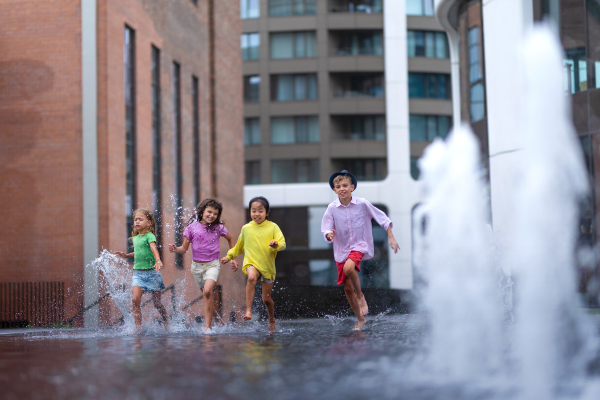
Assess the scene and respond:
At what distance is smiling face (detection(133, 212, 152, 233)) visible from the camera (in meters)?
10.3

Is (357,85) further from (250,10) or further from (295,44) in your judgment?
(250,10)

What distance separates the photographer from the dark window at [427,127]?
5012 cm

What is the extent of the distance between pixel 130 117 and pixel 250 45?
25834mm

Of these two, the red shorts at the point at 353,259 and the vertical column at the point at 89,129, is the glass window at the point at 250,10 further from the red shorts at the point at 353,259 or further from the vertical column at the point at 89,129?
the red shorts at the point at 353,259

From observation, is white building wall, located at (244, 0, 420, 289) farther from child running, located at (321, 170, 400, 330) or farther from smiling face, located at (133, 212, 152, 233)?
child running, located at (321, 170, 400, 330)

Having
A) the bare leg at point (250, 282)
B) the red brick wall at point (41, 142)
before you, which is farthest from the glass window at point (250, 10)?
the bare leg at point (250, 282)

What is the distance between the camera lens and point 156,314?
71.4ft

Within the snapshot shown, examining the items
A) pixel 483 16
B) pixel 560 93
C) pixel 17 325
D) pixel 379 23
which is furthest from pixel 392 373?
pixel 379 23

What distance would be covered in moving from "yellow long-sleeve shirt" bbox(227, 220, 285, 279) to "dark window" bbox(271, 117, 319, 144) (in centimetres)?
4016

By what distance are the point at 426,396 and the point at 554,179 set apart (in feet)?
8.38

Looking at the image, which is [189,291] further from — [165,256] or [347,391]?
[347,391]

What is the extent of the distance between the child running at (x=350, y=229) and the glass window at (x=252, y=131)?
135 ft

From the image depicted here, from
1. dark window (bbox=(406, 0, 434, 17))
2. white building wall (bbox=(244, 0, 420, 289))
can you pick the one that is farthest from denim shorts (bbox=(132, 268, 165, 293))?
dark window (bbox=(406, 0, 434, 17))

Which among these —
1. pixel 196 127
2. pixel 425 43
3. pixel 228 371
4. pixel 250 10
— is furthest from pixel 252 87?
pixel 228 371
